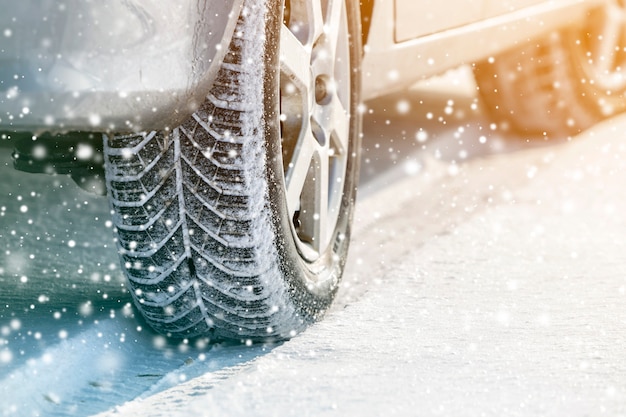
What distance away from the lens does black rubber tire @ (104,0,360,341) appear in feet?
6.36

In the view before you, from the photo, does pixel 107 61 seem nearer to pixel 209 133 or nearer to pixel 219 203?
pixel 209 133

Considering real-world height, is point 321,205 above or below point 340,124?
below

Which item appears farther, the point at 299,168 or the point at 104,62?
the point at 299,168

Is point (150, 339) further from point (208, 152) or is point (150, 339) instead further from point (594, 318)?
point (594, 318)

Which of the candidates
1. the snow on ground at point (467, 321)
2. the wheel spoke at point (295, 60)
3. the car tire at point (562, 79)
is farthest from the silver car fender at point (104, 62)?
the car tire at point (562, 79)

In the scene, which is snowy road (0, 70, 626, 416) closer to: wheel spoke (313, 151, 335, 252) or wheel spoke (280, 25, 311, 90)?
wheel spoke (313, 151, 335, 252)

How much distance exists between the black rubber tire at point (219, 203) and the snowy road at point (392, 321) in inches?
6.7

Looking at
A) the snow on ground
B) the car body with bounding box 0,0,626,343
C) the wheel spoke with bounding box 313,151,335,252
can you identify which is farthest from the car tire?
the wheel spoke with bounding box 313,151,335,252

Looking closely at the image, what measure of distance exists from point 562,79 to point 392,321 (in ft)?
9.24

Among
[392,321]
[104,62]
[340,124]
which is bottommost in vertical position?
[392,321]

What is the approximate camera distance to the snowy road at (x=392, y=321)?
1943 millimetres

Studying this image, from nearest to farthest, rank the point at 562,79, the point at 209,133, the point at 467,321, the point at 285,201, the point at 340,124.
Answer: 1. the point at 209,133
2. the point at 285,201
3. the point at 467,321
4. the point at 340,124
5. the point at 562,79

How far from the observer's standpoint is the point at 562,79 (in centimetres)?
490

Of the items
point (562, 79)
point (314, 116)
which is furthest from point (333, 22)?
point (562, 79)
